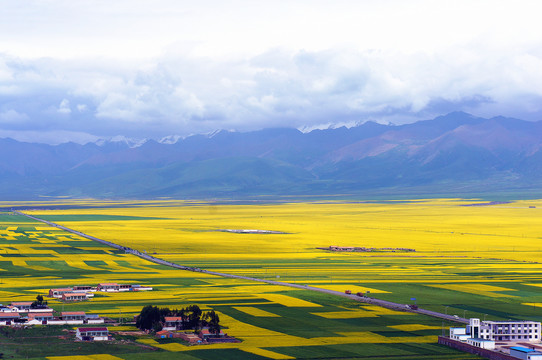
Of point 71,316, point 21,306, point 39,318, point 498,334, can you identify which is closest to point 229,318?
point 71,316

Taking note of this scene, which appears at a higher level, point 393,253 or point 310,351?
point 393,253

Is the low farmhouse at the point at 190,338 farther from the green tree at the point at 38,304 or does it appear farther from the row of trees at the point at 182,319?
the green tree at the point at 38,304

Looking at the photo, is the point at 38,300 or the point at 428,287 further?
the point at 428,287

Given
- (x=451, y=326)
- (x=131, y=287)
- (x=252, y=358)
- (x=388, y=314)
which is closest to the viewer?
(x=252, y=358)

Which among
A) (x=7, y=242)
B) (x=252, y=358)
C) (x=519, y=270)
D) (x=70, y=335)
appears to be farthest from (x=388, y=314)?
(x=7, y=242)

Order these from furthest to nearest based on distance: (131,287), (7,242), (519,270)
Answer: (7,242) → (519,270) → (131,287)

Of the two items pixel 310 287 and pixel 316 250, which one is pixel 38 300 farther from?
pixel 316 250

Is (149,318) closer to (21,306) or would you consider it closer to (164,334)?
(164,334)
